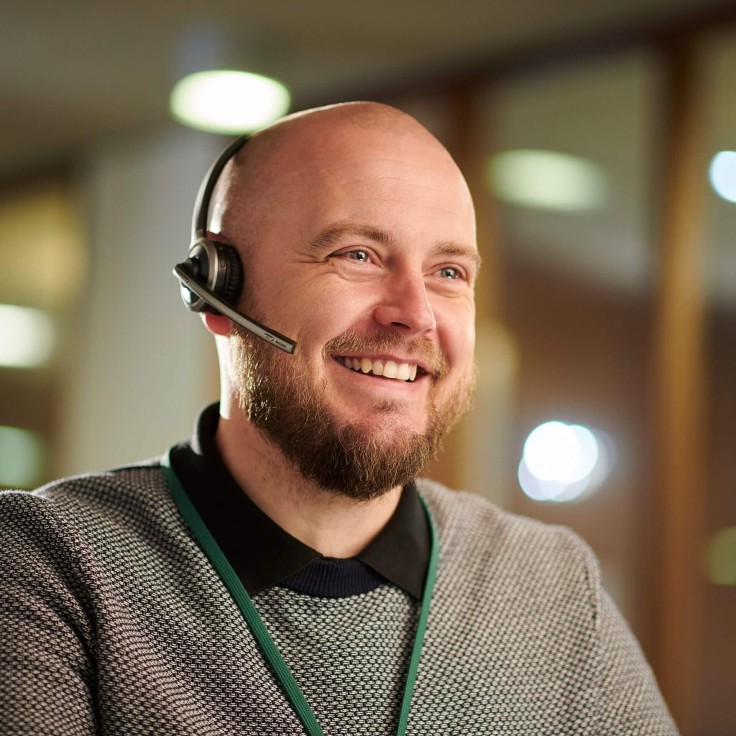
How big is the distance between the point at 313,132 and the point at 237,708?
31.2 inches

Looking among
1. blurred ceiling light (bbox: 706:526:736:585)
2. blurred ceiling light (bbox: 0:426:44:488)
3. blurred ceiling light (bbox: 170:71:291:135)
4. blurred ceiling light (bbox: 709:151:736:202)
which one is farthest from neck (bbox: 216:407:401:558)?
blurred ceiling light (bbox: 0:426:44:488)

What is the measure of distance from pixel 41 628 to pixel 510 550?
2.33ft

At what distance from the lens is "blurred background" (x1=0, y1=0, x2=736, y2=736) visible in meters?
3.37

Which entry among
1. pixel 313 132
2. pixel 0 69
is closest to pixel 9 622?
pixel 313 132

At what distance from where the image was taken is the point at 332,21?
3.73 meters

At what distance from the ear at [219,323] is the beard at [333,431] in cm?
10

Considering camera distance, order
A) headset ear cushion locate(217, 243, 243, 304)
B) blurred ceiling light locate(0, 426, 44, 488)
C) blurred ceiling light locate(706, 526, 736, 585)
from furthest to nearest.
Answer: blurred ceiling light locate(0, 426, 44, 488)
blurred ceiling light locate(706, 526, 736, 585)
headset ear cushion locate(217, 243, 243, 304)

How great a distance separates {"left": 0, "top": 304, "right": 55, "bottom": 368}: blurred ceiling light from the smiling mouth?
4.54 meters

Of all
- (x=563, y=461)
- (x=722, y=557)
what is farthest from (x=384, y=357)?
(x=563, y=461)

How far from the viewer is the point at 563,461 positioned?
381cm

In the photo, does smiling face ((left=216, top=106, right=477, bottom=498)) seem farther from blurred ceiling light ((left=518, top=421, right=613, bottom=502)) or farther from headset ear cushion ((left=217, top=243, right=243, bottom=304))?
blurred ceiling light ((left=518, top=421, right=613, bottom=502))

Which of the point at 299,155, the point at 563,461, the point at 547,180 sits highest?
the point at 547,180

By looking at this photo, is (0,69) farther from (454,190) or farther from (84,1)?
(454,190)

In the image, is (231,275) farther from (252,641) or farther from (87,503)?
(252,641)
